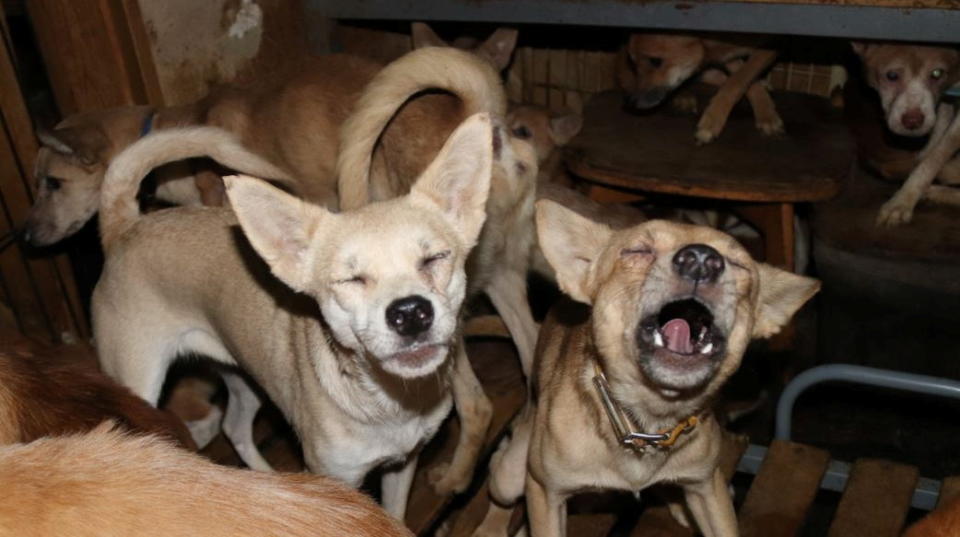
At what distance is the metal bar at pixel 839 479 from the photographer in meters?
3.65

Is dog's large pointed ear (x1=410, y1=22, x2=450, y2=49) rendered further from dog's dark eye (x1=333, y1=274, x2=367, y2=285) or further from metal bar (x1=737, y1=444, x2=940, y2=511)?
dog's dark eye (x1=333, y1=274, x2=367, y2=285)

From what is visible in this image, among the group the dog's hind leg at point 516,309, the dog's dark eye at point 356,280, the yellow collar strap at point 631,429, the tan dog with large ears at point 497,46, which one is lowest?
the dog's hind leg at point 516,309

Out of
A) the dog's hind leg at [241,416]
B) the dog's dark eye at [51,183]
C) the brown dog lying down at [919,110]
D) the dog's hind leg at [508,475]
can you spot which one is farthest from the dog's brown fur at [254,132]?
the brown dog lying down at [919,110]

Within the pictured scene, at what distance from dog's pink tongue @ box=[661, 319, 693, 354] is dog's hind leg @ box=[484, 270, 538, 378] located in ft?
4.78

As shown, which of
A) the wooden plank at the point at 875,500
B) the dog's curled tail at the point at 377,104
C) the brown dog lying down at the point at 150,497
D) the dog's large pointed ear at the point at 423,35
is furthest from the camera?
the dog's large pointed ear at the point at 423,35

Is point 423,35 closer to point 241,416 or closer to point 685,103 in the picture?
point 685,103

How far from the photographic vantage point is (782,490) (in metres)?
3.63

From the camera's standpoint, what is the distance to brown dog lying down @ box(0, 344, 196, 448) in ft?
7.45

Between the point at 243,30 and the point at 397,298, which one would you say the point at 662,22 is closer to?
the point at 243,30

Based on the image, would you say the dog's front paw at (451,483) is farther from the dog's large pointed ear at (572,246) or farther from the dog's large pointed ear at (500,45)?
the dog's large pointed ear at (500,45)

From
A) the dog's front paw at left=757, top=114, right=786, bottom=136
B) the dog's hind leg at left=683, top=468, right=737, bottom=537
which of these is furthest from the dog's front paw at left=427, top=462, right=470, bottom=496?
the dog's front paw at left=757, top=114, right=786, bottom=136

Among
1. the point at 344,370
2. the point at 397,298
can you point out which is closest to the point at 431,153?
the point at 344,370

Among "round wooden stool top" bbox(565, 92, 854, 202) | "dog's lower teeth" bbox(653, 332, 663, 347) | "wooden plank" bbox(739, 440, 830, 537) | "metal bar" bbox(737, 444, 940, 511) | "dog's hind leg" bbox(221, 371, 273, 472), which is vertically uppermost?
"dog's lower teeth" bbox(653, 332, 663, 347)

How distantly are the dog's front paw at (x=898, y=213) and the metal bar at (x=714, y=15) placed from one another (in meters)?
0.91
